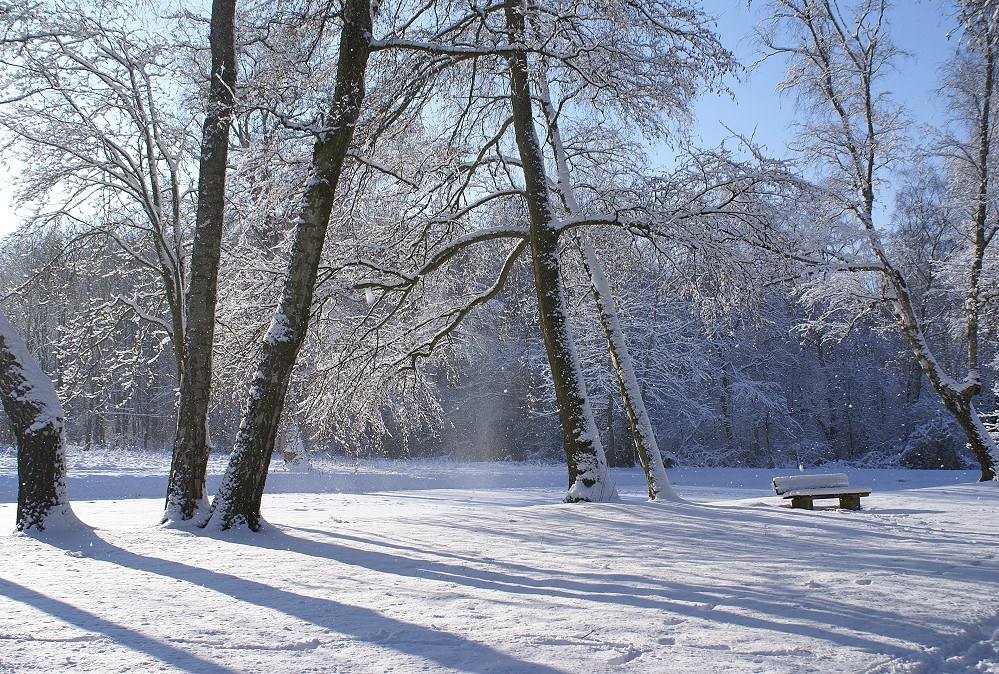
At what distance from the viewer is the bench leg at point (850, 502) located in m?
10.4

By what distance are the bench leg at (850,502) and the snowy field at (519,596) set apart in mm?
2748

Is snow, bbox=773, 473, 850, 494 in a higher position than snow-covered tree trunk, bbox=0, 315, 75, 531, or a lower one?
lower

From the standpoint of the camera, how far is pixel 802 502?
10828 millimetres

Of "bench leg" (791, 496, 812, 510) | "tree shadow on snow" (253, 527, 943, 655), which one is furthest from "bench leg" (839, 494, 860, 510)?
"tree shadow on snow" (253, 527, 943, 655)

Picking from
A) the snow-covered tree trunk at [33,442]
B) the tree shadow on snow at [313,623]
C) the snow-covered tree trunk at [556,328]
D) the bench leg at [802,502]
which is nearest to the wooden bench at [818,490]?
the bench leg at [802,502]

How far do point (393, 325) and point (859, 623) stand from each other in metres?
8.30

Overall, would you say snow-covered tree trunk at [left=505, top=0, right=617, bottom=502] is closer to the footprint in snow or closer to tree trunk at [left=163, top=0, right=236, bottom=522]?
tree trunk at [left=163, top=0, right=236, bottom=522]

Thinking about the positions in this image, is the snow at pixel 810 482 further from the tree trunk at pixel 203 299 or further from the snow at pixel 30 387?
the snow at pixel 30 387

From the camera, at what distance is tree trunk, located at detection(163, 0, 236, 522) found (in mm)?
7875

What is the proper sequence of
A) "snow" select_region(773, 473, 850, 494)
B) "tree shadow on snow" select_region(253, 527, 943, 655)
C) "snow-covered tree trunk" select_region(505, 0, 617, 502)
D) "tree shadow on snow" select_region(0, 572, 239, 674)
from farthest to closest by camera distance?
1. "snow" select_region(773, 473, 850, 494)
2. "snow-covered tree trunk" select_region(505, 0, 617, 502)
3. "tree shadow on snow" select_region(253, 527, 943, 655)
4. "tree shadow on snow" select_region(0, 572, 239, 674)

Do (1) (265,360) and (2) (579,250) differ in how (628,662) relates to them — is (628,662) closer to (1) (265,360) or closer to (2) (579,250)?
(1) (265,360)

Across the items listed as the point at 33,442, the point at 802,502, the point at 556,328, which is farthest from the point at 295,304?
the point at 802,502

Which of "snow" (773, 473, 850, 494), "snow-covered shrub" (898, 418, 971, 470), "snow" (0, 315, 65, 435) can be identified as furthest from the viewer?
"snow-covered shrub" (898, 418, 971, 470)

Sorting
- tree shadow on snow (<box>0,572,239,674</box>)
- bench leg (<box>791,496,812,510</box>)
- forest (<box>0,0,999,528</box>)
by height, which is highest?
forest (<box>0,0,999,528</box>)
